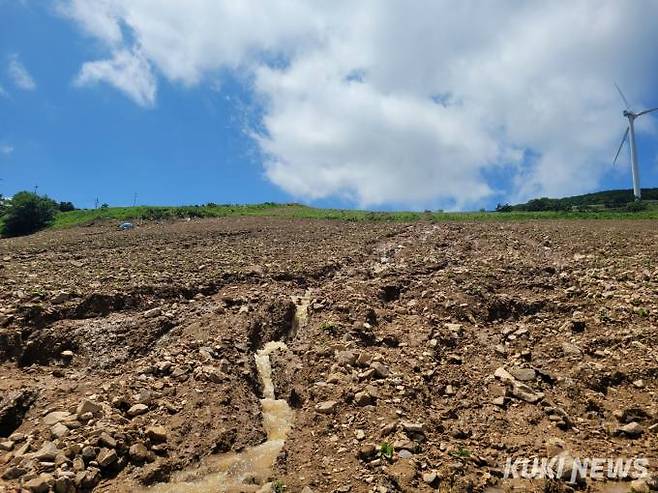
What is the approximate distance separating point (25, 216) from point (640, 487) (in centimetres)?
5773

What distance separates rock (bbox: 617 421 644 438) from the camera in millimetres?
11781

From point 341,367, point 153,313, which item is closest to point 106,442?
point 341,367

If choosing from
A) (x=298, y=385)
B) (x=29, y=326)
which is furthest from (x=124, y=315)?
(x=298, y=385)

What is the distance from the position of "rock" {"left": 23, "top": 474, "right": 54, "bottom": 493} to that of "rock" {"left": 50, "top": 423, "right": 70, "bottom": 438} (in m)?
1.57

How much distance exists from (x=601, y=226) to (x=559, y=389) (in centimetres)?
2642

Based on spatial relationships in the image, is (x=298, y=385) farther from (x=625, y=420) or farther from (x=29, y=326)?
(x=29, y=326)

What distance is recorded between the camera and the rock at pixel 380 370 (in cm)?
1462

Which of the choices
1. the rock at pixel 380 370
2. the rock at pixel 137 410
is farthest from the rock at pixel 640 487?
the rock at pixel 137 410

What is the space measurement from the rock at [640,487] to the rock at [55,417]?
42.1ft

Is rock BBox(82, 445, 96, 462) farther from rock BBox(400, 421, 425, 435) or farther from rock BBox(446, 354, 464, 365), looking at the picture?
rock BBox(446, 354, 464, 365)

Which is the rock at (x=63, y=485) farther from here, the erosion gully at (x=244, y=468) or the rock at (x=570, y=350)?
the rock at (x=570, y=350)

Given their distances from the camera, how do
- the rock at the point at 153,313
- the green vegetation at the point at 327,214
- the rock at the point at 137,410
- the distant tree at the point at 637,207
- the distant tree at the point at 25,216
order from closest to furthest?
1. the rock at the point at 137,410
2. the rock at the point at 153,313
3. the green vegetation at the point at 327,214
4. the distant tree at the point at 637,207
5. the distant tree at the point at 25,216

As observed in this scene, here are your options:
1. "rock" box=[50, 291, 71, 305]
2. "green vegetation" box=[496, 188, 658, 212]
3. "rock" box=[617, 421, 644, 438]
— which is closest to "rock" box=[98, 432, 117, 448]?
"rock" box=[50, 291, 71, 305]

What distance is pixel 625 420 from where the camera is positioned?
40.4ft
